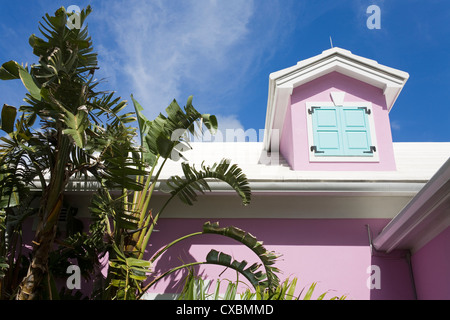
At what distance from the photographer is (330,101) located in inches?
308

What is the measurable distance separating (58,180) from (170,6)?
2.94 meters

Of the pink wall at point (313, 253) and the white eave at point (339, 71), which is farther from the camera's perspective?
the white eave at point (339, 71)

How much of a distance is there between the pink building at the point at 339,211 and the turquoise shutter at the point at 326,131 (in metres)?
0.02

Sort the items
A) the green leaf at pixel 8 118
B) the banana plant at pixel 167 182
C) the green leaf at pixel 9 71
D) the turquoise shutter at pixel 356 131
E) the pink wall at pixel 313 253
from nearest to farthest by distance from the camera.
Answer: the green leaf at pixel 9 71, the green leaf at pixel 8 118, the banana plant at pixel 167 182, the pink wall at pixel 313 253, the turquoise shutter at pixel 356 131

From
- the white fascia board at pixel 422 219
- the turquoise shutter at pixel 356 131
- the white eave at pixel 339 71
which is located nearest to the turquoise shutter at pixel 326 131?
the turquoise shutter at pixel 356 131

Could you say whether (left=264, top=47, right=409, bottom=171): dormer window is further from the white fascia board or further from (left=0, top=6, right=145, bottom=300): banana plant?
(left=0, top=6, right=145, bottom=300): banana plant

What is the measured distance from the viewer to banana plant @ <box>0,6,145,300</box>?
14.1 ft

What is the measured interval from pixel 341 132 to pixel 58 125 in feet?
15.6

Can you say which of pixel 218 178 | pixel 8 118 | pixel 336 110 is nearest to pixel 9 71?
pixel 8 118

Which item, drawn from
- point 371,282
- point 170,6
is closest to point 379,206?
point 371,282

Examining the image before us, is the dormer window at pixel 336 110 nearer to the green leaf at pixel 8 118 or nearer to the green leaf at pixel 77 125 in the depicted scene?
the green leaf at pixel 77 125

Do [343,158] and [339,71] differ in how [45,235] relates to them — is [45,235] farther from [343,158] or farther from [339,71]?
[339,71]

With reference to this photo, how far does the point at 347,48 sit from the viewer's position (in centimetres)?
819

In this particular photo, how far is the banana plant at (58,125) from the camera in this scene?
430cm
